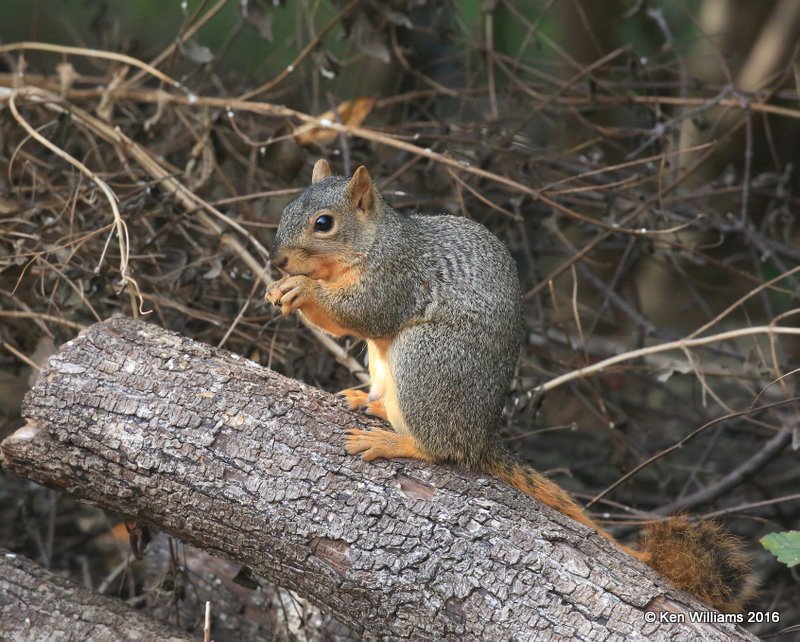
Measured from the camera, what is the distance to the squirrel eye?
2137 millimetres

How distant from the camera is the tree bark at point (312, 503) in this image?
1782mm

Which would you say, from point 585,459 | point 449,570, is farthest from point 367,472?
point 585,459

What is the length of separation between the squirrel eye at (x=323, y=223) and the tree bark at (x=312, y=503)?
34 cm

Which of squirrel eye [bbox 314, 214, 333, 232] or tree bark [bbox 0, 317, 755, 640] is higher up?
squirrel eye [bbox 314, 214, 333, 232]

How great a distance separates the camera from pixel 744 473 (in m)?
2.92

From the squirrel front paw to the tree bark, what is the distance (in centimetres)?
16

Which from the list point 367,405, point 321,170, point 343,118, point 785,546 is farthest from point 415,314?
point 343,118

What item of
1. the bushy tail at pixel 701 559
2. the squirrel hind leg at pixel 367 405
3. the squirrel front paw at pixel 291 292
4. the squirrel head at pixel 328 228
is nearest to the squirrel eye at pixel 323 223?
the squirrel head at pixel 328 228

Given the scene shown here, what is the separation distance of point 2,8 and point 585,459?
3587mm

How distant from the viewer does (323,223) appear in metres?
2.14

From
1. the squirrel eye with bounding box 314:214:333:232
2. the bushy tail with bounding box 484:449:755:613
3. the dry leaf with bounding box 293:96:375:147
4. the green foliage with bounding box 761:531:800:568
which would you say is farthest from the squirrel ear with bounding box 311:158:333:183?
the green foliage with bounding box 761:531:800:568

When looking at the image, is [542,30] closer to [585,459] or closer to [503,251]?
[585,459]

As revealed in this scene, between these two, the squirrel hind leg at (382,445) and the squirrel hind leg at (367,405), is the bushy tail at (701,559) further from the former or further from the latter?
the squirrel hind leg at (367,405)

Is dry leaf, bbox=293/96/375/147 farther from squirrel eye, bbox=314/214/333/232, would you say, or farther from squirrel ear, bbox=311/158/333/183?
squirrel eye, bbox=314/214/333/232
